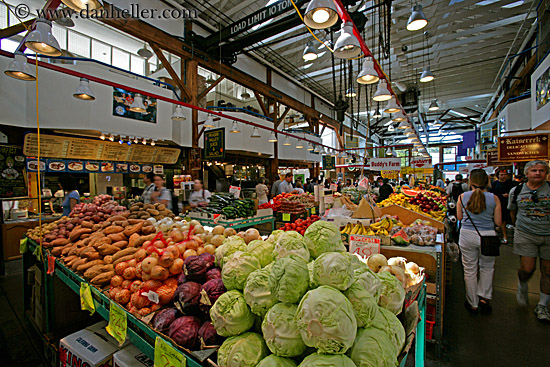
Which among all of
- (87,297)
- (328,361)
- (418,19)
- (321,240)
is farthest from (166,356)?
(418,19)

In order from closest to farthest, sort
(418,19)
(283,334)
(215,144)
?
(283,334) → (418,19) → (215,144)

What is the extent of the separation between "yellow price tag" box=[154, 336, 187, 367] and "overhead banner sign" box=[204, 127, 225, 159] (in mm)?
7425

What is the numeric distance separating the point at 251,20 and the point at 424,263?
8.58m

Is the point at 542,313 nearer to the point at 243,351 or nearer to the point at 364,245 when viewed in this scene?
the point at 364,245

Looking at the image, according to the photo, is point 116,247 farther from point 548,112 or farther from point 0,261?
point 548,112

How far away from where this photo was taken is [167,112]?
8992 mm

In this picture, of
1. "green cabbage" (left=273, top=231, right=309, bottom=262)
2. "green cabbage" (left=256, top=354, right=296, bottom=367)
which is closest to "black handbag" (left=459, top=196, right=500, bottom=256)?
→ "green cabbage" (left=273, top=231, right=309, bottom=262)

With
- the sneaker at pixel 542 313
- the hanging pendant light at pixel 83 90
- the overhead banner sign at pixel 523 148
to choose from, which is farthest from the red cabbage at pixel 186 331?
the overhead banner sign at pixel 523 148

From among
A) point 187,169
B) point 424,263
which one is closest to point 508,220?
point 424,263

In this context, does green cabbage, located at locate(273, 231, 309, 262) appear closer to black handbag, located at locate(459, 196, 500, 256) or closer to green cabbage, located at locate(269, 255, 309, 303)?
green cabbage, located at locate(269, 255, 309, 303)

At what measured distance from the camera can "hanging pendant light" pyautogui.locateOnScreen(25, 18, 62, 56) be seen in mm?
2770

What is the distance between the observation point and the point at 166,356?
3.96 feet

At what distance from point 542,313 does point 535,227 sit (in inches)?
48.1

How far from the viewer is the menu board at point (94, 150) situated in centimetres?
673
